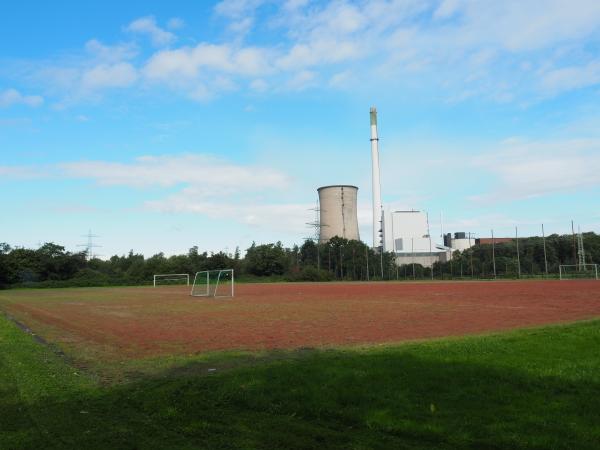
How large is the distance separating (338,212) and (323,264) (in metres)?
13.0

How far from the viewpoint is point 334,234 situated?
9144 centimetres

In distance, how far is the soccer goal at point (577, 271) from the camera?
63.0m

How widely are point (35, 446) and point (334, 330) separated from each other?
10.4 meters

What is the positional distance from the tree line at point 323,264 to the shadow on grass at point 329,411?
225 feet

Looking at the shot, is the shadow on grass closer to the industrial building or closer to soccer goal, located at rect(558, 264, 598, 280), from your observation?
soccer goal, located at rect(558, 264, 598, 280)

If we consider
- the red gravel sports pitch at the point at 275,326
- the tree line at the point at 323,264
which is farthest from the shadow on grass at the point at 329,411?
the tree line at the point at 323,264

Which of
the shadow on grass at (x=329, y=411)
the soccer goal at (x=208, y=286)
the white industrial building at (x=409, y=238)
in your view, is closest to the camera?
the shadow on grass at (x=329, y=411)

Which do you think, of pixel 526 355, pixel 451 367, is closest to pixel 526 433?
pixel 451 367

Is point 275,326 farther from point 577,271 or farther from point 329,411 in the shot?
point 577,271

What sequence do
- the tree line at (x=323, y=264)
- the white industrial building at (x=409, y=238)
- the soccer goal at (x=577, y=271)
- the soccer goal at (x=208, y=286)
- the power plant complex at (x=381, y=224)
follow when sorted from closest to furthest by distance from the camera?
the soccer goal at (x=208, y=286), the soccer goal at (x=577, y=271), the tree line at (x=323, y=264), the power plant complex at (x=381, y=224), the white industrial building at (x=409, y=238)

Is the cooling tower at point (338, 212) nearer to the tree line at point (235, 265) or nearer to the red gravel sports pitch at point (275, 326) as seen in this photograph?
the tree line at point (235, 265)

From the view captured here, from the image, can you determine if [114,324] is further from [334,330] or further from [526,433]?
[526,433]

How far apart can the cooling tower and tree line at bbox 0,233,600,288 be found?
1.78 m

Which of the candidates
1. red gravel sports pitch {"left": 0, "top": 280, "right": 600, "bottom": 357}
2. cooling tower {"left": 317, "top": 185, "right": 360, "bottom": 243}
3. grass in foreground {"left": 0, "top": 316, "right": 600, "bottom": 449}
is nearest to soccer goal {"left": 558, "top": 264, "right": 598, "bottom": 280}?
cooling tower {"left": 317, "top": 185, "right": 360, "bottom": 243}
